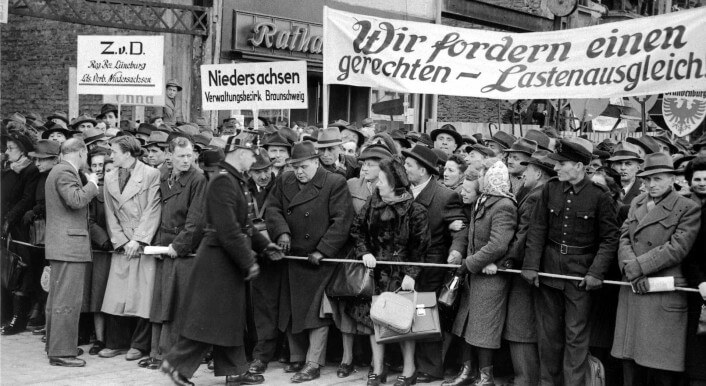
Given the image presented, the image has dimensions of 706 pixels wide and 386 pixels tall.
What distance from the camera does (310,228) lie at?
28.8 ft

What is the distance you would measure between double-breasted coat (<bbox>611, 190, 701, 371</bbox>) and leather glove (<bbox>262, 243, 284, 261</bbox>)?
2967 millimetres

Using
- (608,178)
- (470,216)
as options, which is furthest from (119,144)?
(608,178)

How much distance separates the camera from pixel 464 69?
10.1 m

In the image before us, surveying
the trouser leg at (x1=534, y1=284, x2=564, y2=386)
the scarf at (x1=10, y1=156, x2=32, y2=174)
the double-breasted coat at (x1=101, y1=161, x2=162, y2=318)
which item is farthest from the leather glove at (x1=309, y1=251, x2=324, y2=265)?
the scarf at (x1=10, y1=156, x2=32, y2=174)

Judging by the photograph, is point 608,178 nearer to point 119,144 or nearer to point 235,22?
point 119,144

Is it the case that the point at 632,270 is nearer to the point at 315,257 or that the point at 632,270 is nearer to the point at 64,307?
the point at 315,257

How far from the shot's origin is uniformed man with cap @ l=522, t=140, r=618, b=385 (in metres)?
7.68

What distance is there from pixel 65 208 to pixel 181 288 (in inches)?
56.9

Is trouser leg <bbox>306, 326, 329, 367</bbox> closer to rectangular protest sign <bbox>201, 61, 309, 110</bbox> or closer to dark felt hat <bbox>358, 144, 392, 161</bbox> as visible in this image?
dark felt hat <bbox>358, 144, 392, 161</bbox>

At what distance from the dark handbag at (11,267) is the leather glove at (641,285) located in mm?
6496

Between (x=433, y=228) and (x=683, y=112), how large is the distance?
300 inches

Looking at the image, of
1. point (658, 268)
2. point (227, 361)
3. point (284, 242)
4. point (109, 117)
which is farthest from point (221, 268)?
point (109, 117)

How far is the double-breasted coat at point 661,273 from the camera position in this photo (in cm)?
725

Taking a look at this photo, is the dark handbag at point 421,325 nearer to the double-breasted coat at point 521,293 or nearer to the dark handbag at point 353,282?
the dark handbag at point 353,282
